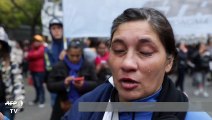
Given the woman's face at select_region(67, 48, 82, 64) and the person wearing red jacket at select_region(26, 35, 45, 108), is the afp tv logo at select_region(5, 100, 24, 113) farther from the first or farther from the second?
the person wearing red jacket at select_region(26, 35, 45, 108)

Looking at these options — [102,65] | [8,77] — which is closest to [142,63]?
[8,77]

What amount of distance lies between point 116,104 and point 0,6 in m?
24.9

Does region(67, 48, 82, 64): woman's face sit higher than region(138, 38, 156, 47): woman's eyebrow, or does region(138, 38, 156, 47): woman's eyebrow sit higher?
region(138, 38, 156, 47): woman's eyebrow

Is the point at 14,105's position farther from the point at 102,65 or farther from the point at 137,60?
the point at 102,65

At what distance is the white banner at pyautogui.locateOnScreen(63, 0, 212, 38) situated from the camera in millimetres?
3592

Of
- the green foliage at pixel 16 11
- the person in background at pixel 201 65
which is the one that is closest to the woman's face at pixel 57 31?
the person in background at pixel 201 65

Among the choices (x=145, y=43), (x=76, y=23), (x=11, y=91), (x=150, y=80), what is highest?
(x=145, y=43)

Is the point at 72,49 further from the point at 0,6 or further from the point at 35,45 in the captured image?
the point at 0,6

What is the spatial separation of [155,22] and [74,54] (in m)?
3.20

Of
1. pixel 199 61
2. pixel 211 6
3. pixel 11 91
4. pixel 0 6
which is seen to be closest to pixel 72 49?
pixel 11 91

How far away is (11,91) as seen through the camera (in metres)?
3.67

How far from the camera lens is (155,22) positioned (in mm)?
1458

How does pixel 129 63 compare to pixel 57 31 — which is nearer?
pixel 129 63

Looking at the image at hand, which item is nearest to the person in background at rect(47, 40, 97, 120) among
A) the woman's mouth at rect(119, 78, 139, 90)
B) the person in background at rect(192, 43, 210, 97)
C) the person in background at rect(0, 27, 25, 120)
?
the person in background at rect(0, 27, 25, 120)
